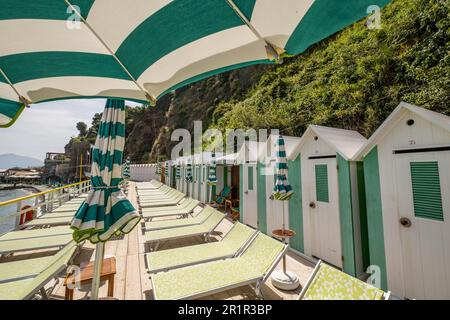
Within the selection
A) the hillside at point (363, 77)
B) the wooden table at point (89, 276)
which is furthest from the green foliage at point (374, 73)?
the wooden table at point (89, 276)

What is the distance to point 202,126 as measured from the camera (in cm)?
3017

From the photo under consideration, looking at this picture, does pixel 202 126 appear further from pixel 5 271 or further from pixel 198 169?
pixel 5 271

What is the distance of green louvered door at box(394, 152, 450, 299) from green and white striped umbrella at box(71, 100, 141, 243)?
406cm

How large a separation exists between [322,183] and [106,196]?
14.1ft

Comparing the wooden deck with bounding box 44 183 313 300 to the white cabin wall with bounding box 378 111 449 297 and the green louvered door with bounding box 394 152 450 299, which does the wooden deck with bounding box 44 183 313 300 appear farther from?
the green louvered door with bounding box 394 152 450 299

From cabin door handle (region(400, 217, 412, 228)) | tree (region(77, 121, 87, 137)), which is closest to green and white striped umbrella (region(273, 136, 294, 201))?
cabin door handle (region(400, 217, 412, 228))

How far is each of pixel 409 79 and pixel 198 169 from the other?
10871mm

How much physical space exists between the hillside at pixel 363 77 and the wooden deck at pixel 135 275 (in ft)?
21.9

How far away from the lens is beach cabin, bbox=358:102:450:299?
2945mm

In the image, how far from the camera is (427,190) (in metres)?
3.10

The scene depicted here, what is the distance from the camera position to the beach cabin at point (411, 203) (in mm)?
2945

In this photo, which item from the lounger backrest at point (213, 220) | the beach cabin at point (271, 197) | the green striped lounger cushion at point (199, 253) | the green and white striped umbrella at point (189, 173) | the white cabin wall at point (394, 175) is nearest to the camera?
the white cabin wall at point (394, 175)

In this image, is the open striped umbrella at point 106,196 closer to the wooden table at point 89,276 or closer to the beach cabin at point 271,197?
the wooden table at point 89,276

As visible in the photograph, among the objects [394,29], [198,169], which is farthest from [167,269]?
[394,29]
